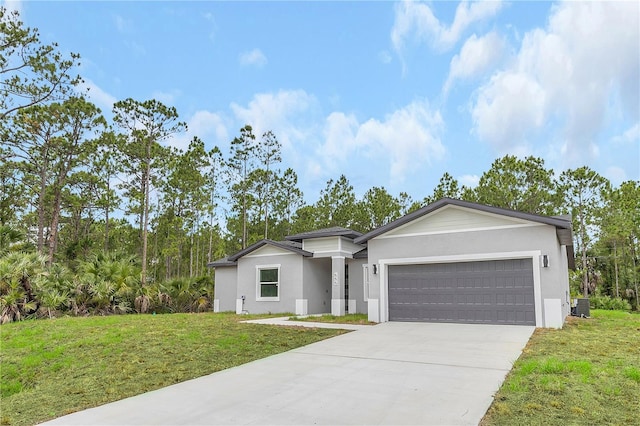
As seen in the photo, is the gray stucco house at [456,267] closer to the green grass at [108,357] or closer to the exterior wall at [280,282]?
the exterior wall at [280,282]

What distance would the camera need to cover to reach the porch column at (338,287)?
1698 centimetres

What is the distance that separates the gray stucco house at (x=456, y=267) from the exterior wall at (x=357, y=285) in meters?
0.17

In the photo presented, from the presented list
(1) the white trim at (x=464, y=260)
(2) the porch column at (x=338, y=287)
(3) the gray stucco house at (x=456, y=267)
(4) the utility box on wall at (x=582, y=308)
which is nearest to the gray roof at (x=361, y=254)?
(3) the gray stucco house at (x=456, y=267)

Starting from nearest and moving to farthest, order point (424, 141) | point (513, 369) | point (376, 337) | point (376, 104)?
1. point (513, 369)
2. point (376, 337)
3. point (376, 104)
4. point (424, 141)

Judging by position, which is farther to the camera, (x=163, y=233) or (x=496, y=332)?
(x=163, y=233)

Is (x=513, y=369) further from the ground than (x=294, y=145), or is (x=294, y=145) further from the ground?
(x=294, y=145)

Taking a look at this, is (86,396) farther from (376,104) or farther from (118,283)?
(376,104)

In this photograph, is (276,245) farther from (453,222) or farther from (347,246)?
(453,222)

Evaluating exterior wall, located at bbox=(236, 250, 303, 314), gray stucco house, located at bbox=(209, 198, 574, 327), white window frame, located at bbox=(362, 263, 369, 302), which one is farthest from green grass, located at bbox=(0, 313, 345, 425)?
white window frame, located at bbox=(362, 263, 369, 302)

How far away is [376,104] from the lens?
22.7m

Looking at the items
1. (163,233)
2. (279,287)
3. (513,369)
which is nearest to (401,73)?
(279,287)

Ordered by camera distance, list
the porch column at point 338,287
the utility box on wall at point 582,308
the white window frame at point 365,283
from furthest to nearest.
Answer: the white window frame at point 365,283 → the porch column at point 338,287 → the utility box on wall at point 582,308

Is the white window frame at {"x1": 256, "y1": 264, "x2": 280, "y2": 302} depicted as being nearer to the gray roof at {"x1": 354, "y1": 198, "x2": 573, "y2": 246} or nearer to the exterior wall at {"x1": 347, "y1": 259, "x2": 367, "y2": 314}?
the exterior wall at {"x1": 347, "y1": 259, "x2": 367, "y2": 314}

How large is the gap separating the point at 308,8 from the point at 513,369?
1552 cm
